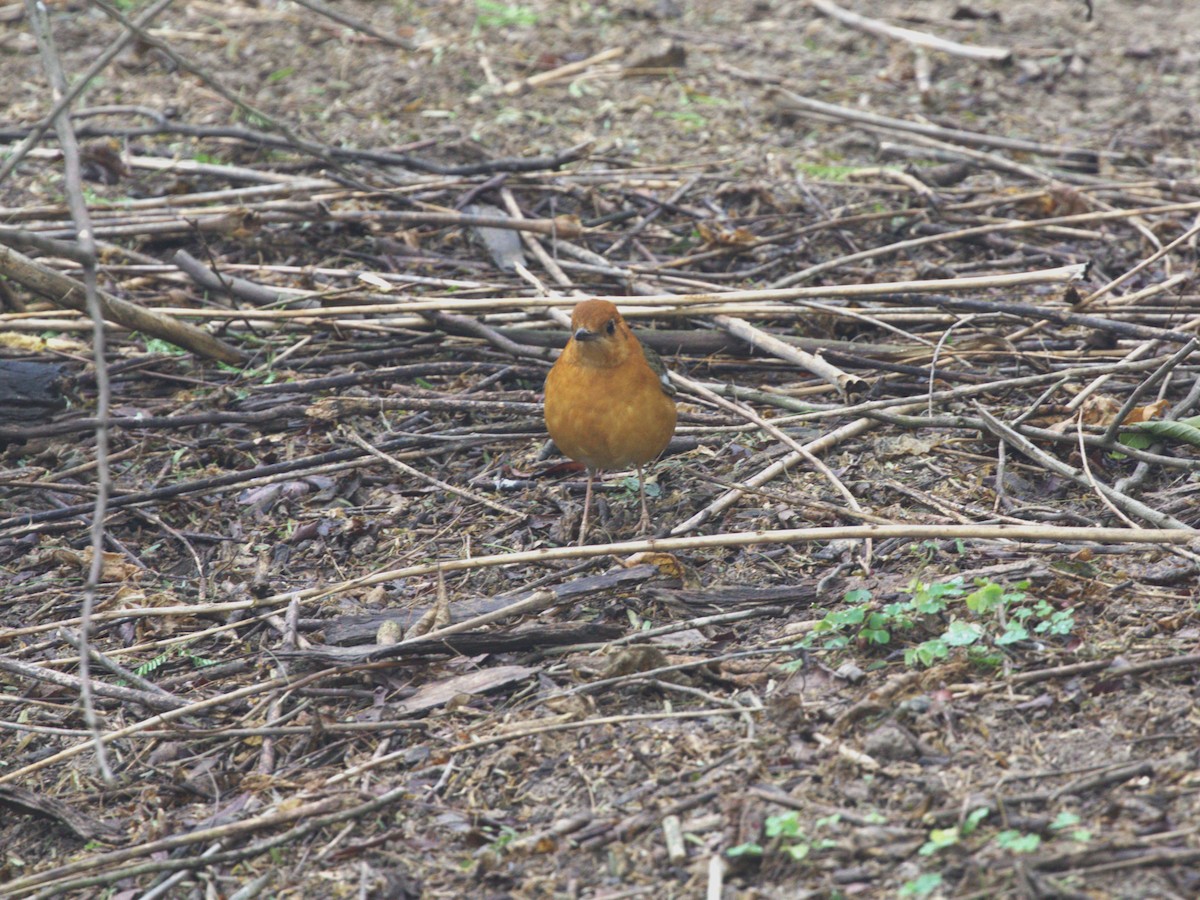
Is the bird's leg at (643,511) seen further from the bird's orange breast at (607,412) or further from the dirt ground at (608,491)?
the bird's orange breast at (607,412)

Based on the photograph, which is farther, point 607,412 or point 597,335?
point 597,335

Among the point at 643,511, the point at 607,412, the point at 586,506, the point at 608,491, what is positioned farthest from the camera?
the point at 608,491

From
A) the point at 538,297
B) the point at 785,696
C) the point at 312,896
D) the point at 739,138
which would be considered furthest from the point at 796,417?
the point at 739,138

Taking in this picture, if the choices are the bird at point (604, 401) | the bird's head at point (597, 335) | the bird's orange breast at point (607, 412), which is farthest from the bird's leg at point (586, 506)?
the bird's head at point (597, 335)

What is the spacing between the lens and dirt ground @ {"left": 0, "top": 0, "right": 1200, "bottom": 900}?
2990 mm

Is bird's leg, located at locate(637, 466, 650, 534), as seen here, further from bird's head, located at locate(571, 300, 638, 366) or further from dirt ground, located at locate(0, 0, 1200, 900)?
bird's head, located at locate(571, 300, 638, 366)

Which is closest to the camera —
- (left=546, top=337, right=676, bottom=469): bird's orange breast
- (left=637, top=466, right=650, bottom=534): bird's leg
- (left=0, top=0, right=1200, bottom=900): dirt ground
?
(left=0, top=0, right=1200, bottom=900): dirt ground

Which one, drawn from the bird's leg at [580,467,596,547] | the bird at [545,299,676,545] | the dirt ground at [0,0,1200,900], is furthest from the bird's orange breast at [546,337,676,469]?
the dirt ground at [0,0,1200,900]

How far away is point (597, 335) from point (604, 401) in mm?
269

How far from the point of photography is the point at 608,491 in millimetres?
4977

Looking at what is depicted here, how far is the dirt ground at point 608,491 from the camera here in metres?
2.99

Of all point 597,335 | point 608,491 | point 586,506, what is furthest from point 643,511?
point 597,335

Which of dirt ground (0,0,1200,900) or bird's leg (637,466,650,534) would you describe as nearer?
dirt ground (0,0,1200,900)

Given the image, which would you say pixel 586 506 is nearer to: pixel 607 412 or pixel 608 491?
pixel 607 412
